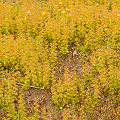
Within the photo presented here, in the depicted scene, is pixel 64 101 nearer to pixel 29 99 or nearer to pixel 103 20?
pixel 29 99

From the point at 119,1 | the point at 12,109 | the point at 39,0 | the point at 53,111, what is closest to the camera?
the point at 12,109

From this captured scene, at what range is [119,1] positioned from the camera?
289 inches

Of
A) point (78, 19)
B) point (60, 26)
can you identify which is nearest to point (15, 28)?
point (60, 26)

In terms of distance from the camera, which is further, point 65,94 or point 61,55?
point 61,55

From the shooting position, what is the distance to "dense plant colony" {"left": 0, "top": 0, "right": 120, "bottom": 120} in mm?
4539

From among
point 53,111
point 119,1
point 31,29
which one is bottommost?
point 53,111

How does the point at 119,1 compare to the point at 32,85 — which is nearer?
the point at 32,85

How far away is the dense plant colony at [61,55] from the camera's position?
14.9ft

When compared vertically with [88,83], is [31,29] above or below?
above

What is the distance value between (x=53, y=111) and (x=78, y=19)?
2.87 m

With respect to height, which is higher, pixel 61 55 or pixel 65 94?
pixel 61 55

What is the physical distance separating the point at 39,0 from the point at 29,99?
428 centimetres

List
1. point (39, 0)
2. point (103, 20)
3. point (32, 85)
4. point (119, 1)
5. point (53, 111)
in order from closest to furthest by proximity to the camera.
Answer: point (53, 111)
point (32, 85)
point (103, 20)
point (119, 1)
point (39, 0)

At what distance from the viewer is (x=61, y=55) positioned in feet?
19.5
